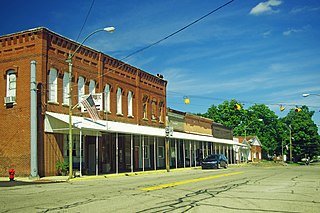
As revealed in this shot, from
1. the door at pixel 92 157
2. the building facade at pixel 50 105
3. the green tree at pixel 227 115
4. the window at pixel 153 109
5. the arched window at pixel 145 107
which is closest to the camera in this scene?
the building facade at pixel 50 105

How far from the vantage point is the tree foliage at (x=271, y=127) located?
3413 inches

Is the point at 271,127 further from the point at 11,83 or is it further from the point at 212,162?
the point at 11,83

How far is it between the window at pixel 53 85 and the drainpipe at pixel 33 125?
1.66m

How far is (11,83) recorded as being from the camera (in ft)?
87.2

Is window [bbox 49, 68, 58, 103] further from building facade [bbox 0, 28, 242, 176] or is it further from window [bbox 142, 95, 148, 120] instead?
window [bbox 142, 95, 148, 120]

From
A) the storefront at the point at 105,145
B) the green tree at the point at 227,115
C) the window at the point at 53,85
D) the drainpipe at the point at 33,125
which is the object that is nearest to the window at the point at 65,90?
the window at the point at 53,85

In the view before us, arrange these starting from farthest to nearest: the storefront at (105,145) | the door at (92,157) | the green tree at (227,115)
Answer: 1. the green tree at (227,115)
2. the door at (92,157)
3. the storefront at (105,145)

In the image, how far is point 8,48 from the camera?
87.5ft

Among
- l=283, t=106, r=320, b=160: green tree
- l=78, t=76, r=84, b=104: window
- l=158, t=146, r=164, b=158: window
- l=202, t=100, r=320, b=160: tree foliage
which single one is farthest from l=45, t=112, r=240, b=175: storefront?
l=283, t=106, r=320, b=160: green tree

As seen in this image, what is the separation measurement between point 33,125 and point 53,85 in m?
3.63

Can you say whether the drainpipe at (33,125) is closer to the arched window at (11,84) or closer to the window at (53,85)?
the window at (53,85)

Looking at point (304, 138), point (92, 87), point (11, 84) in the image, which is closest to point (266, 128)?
point (304, 138)

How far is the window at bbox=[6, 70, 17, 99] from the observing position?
26344 mm

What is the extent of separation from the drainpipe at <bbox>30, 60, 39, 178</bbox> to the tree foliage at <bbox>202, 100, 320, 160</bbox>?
5962 centimetres
